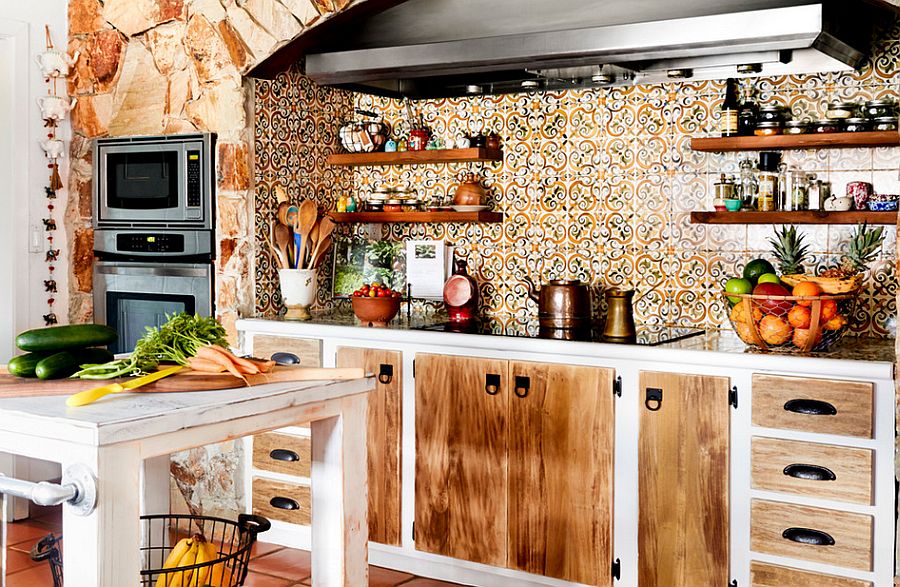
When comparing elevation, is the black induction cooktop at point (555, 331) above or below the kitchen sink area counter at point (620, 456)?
above

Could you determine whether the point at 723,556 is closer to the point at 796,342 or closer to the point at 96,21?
the point at 796,342

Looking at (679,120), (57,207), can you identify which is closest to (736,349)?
(679,120)

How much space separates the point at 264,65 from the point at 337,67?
48cm

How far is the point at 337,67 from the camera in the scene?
408cm

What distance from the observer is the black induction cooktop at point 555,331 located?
11.8 ft

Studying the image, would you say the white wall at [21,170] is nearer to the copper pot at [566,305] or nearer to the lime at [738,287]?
the copper pot at [566,305]

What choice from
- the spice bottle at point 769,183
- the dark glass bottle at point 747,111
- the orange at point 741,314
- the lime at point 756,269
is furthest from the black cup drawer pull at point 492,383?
the dark glass bottle at point 747,111

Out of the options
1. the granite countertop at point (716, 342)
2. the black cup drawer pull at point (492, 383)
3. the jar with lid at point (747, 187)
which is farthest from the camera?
the jar with lid at point (747, 187)

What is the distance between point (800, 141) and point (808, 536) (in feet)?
4.73

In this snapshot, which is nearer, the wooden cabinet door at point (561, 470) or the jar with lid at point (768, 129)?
the wooden cabinet door at point (561, 470)

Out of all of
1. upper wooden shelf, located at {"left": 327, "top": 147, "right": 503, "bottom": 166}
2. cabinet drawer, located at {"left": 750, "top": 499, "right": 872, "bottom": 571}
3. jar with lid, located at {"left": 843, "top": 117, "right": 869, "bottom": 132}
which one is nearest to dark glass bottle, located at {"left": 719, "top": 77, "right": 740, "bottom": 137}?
jar with lid, located at {"left": 843, "top": 117, "right": 869, "bottom": 132}

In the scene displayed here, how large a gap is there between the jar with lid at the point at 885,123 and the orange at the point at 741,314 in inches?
35.0

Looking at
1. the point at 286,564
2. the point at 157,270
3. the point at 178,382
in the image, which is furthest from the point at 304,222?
the point at 178,382

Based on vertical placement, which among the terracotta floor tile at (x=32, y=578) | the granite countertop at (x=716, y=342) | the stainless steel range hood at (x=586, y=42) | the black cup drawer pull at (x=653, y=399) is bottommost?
the terracotta floor tile at (x=32, y=578)
